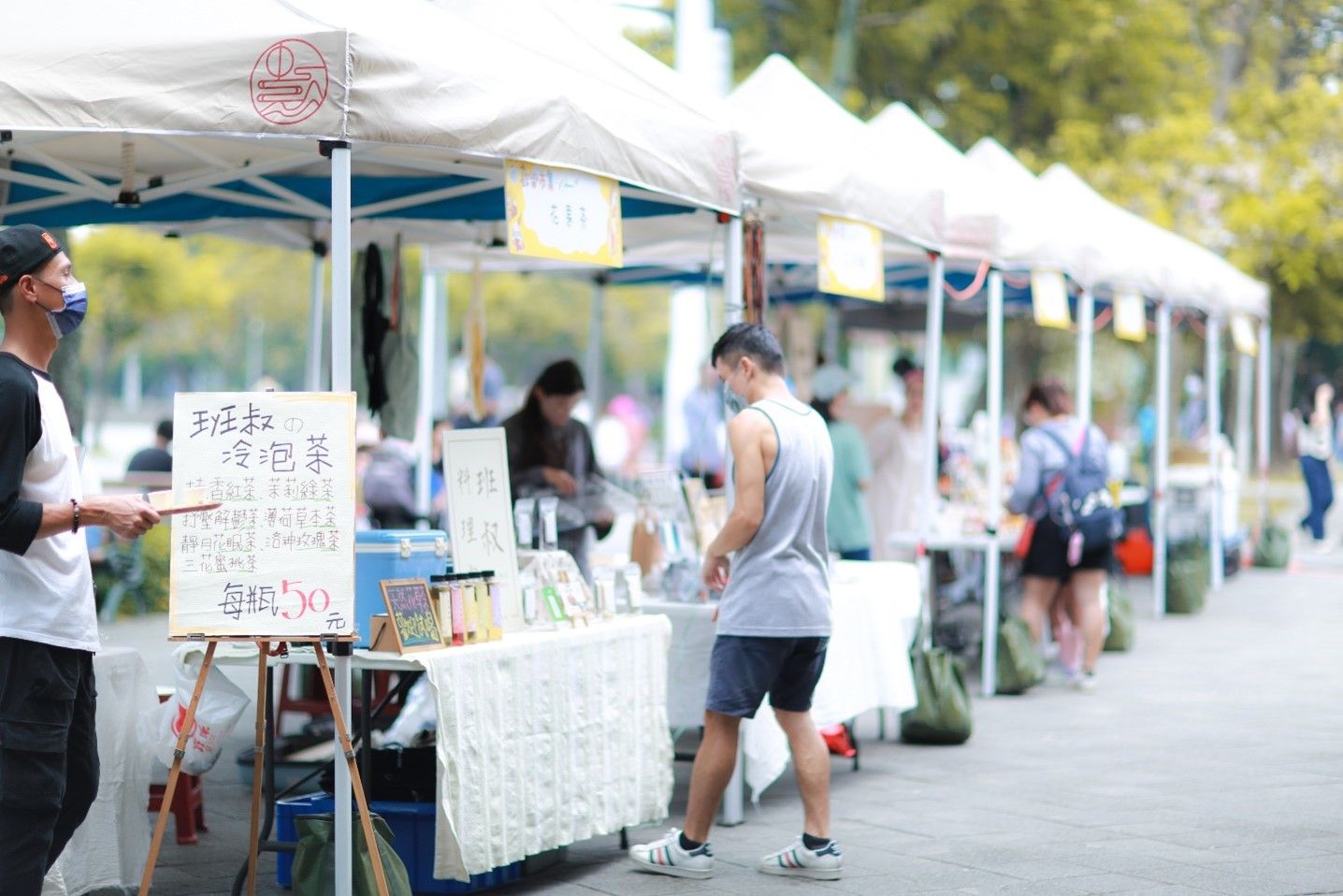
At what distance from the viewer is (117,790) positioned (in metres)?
5.52

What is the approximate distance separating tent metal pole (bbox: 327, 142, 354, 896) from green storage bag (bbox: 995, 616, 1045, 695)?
5987 mm

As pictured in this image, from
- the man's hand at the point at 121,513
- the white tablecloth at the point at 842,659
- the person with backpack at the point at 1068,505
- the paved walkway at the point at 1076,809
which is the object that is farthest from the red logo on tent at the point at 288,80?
the person with backpack at the point at 1068,505

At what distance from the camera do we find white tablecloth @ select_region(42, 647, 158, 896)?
5.40m

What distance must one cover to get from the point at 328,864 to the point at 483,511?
4.87 ft

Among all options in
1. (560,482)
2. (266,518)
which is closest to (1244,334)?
(560,482)

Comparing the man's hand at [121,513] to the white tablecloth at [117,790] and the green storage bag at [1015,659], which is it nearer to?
the white tablecloth at [117,790]

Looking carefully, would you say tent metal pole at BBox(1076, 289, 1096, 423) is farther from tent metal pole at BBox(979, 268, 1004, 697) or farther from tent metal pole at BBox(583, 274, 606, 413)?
tent metal pole at BBox(583, 274, 606, 413)

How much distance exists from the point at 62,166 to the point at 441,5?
1671mm

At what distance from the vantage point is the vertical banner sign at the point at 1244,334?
1584 cm

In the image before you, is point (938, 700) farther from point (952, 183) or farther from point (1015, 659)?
point (952, 183)

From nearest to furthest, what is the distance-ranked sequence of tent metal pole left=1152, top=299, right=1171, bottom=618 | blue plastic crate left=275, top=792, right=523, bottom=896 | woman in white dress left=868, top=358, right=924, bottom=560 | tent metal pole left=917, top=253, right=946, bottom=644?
1. blue plastic crate left=275, top=792, right=523, bottom=896
2. tent metal pole left=917, top=253, right=946, bottom=644
3. woman in white dress left=868, top=358, right=924, bottom=560
4. tent metal pole left=1152, top=299, right=1171, bottom=618

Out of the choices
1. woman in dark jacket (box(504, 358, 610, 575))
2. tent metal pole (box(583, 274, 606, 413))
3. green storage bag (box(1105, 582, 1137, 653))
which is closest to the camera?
woman in dark jacket (box(504, 358, 610, 575))

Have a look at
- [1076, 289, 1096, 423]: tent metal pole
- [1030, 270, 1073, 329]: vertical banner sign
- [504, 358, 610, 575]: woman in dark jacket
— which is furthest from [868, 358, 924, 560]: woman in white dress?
[504, 358, 610, 575]: woman in dark jacket

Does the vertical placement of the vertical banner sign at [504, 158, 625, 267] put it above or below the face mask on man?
above
